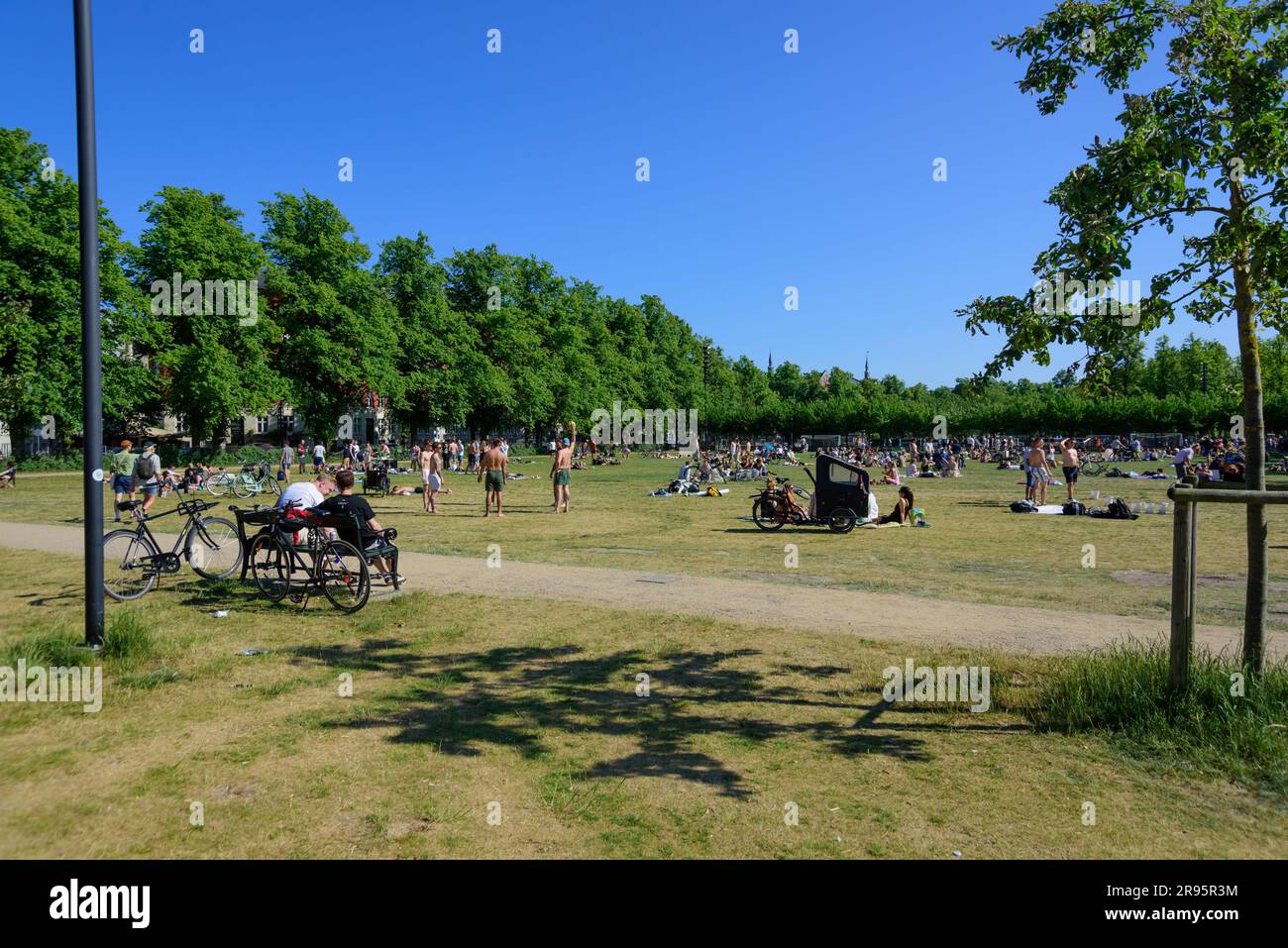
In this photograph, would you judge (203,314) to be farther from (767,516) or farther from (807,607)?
(807,607)

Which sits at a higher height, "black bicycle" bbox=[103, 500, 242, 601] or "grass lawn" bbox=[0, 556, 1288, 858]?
"black bicycle" bbox=[103, 500, 242, 601]

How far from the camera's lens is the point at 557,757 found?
5.15 meters

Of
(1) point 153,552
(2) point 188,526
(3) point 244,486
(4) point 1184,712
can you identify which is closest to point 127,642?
(1) point 153,552

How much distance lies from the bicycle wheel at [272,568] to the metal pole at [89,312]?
8.29 feet

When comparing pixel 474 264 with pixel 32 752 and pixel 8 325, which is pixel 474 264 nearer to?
pixel 8 325

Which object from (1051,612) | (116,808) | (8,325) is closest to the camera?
(116,808)

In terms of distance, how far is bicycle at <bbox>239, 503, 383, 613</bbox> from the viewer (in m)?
9.27

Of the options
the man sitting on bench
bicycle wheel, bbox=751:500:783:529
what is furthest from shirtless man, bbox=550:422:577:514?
the man sitting on bench

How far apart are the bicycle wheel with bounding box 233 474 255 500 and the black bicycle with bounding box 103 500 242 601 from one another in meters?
17.1

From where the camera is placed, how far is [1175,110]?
18.8ft

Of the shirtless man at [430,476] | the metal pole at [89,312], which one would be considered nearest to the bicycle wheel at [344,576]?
the metal pole at [89,312]

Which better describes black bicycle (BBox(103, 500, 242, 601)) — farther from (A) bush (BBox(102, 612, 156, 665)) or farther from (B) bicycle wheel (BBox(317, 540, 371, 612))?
(A) bush (BBox(102, 612, 156, 665))
